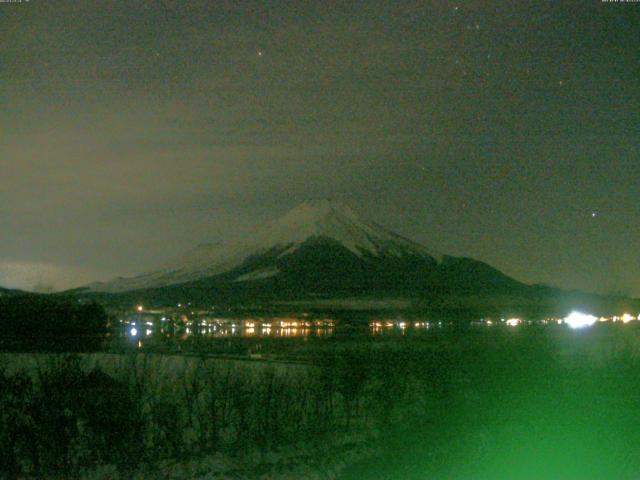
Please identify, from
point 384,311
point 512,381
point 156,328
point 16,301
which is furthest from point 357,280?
point 512,381

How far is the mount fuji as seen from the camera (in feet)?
348

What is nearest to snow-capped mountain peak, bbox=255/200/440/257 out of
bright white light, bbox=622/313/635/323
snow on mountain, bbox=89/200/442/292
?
snow on mountain, bbox=89/200/442/292

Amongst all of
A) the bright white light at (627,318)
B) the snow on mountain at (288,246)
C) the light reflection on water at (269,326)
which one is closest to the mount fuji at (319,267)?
the snow on mountain at (288,246)

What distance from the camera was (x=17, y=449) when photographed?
445 inches

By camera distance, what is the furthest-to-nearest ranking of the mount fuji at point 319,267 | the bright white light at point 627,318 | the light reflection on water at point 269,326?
the mount fuji at point 319,267
the bright white light at point 627,318
the light reflection on water at point 269,326

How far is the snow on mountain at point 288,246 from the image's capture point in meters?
131

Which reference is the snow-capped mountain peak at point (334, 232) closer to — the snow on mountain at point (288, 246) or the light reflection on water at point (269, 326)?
the snow on mountain at point (288, 246)

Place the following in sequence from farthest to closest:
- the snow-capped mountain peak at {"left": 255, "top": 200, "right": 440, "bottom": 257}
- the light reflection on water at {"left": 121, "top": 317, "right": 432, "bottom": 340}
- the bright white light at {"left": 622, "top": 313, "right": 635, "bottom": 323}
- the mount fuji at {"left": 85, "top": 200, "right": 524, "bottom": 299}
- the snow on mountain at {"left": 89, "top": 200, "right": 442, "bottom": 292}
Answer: the snow-capped mountain peak at {"left": 255, "top": 200, "right": 440, "bottom": 257}, the snow on mountain at {"left": 89, "top": 200, "right": 442, "bottom": 292}, the mount fuji at {"left": 85, "top": 200, "right": 524, "bottom": 299}, the bright white light at {"left": 622, "top": 313, "right": 635, "bottom": 323}, the light reflection on water at {"left": 121, "top": 317, "right": 432, "bottom": 340}

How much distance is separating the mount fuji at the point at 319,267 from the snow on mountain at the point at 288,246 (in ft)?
0.39

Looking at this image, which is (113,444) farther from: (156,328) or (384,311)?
(384,311)

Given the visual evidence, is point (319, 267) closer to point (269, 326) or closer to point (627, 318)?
point (269, 326)

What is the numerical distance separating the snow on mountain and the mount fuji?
0.12 m

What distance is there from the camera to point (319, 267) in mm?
122375

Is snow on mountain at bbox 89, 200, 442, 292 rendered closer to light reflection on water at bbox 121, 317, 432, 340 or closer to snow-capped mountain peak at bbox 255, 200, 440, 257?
snow-capped mountain peak at bbox 255, 200, 440, 257
